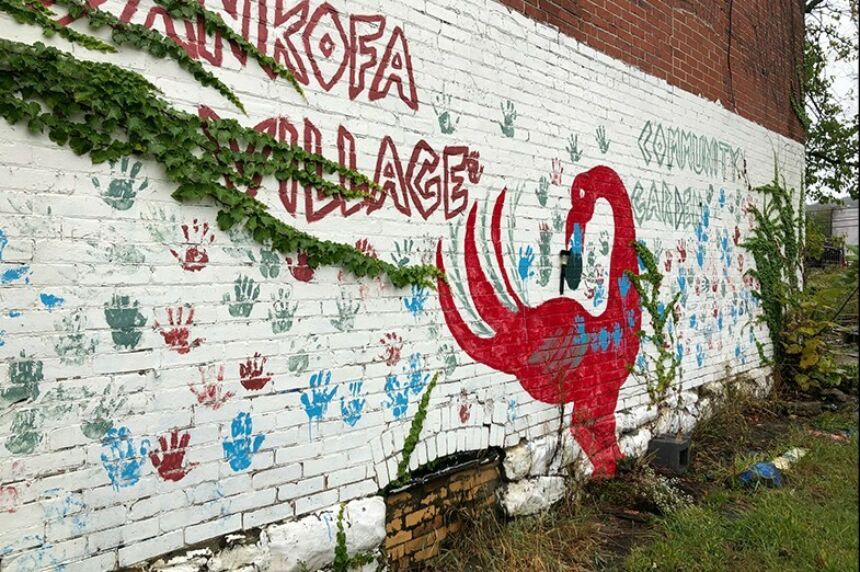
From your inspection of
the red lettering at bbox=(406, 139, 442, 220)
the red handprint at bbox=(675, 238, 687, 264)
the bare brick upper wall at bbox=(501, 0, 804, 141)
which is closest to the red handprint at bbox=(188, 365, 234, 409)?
the red lettering at bbox=(406, 139, 442, 220)

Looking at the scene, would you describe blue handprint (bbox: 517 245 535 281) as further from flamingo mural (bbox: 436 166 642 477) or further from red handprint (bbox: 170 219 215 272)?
red handprint (bbox: 170 219 215 272)

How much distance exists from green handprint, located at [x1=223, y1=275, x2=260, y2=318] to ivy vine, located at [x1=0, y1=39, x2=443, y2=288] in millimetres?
200

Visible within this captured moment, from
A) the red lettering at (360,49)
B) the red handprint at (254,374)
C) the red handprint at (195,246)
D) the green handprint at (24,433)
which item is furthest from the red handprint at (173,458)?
the red lettering at (360,49)

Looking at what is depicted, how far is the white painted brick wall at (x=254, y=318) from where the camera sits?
241 centimetres

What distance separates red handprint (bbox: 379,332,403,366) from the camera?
3561mm

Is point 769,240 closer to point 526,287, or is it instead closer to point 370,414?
point 526,287

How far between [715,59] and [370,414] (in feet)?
18.1

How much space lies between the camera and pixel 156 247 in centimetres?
270

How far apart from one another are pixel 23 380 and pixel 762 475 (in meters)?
4.61

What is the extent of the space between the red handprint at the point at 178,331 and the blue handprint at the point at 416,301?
1.23 m

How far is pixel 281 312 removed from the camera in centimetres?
311

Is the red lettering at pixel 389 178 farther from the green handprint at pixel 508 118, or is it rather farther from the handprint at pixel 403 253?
the green handprint at pixel 508 118

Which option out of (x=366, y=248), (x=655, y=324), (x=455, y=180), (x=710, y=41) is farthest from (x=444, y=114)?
(x=710, y=41)

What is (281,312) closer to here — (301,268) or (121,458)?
(301,268)
